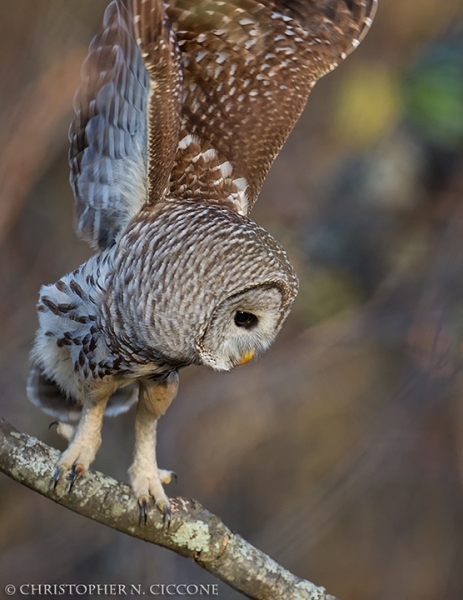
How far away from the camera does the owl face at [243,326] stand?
12.7ft

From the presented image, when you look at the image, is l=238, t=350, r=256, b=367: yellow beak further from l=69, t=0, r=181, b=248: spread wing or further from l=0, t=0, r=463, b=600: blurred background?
l=0, t=0, r=463, b=600: blurred background

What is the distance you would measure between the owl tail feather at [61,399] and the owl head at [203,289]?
109 cm

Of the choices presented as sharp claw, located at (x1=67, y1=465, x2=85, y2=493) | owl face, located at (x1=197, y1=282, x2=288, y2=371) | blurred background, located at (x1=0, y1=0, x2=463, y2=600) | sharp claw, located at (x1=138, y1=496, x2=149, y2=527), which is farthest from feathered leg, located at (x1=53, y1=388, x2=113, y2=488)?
blurred background, located at (x1=0, y1=0, x2=463, y2=600)

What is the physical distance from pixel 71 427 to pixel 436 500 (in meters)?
5.08

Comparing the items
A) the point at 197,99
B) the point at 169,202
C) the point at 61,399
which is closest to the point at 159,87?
the point at 169,202

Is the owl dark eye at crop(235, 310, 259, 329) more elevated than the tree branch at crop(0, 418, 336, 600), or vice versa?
the owl dark eye at crop(235, 310, 259, 329)

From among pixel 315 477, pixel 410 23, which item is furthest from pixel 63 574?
pixel 410 23

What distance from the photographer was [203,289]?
3828 mm

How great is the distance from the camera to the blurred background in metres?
5.88

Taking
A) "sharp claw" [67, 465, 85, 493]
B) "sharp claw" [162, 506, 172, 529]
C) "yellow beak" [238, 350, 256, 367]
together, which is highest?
"yellow beak" [238, 350, 256, 367]

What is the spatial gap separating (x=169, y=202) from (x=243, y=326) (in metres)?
0.69

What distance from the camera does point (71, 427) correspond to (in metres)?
4.73

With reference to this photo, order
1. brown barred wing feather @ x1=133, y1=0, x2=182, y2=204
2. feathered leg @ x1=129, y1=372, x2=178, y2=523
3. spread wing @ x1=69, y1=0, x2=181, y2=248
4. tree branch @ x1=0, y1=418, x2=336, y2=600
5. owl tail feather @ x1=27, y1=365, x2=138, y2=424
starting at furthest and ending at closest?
owl tail feather @ x1=27, y1=365, x2=138, y2=424
feathered leg @ x1=129, y1=372, x2=178, y2=523
tree branch @ x1=0, y1=418, x2=336, y2=600
spread wing @ x1=69, y1=0, x2=181, y2=248
brown barred wing feather @ x1=133, y1=0, x2=182, y2=204

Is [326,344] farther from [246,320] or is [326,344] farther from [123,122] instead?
[123,122]
